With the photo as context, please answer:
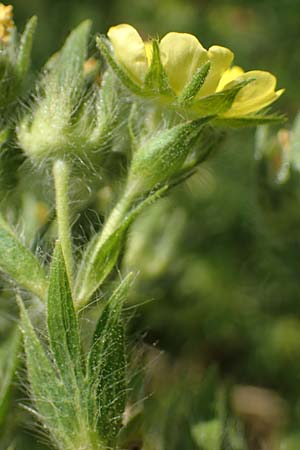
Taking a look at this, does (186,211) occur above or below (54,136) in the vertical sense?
below

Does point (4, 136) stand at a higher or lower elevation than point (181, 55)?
Result: lower

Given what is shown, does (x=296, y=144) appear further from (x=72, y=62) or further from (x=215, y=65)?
(x=72, y=62)

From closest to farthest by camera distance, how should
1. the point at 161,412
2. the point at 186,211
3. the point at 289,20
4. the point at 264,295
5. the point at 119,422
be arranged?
the point at 119,422 → the point at 161,412 → the point at 264,295 → the point at 186,211 → the point at 289,20

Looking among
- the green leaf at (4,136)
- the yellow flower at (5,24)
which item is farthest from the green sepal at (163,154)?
the yellow flower at (5,24)

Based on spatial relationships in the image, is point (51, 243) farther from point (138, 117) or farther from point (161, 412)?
point (161, 412)

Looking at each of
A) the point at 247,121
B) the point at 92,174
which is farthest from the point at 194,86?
the point at 92,174

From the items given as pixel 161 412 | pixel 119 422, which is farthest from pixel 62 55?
pixel 161 412

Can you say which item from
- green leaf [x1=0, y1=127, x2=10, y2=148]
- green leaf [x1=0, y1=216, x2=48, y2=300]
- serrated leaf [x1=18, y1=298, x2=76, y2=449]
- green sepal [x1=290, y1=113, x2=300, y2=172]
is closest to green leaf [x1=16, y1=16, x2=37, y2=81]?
green leaf [x1=0, y1=127, x2=10, y2=148]
